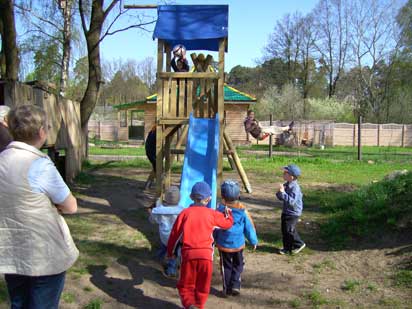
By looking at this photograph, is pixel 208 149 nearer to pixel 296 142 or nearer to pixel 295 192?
pixel 295 192

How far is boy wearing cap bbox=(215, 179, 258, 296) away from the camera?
4383 mm

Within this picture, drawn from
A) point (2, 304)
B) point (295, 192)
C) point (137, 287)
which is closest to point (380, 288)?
point (295, 192)

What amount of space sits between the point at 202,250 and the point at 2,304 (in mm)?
1836

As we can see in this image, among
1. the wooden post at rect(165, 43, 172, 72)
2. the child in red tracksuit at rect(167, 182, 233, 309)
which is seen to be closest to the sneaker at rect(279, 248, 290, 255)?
the child in red tracksuit at rect(167, 182, 233, 309)

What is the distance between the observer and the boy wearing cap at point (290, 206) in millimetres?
5523

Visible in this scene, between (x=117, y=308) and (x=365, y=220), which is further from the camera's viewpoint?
(x=365, y=220)

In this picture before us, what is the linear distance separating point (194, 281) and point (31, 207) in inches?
68.9

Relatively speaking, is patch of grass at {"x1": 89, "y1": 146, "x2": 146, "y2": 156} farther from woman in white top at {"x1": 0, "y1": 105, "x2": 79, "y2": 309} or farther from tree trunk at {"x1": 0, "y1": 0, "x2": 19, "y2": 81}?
woman in white top at {"x1": 0, "y1": 105, "x2": 79, "y2": 309}

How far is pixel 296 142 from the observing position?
2977 cm

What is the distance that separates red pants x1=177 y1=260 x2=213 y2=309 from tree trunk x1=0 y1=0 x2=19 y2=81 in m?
7.53

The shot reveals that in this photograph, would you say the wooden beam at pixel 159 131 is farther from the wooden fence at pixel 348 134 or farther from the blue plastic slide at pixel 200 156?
the wooden fence at pixel 348 134

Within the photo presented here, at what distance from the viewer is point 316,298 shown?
4.27 m

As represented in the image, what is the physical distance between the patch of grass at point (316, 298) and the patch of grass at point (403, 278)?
83cm

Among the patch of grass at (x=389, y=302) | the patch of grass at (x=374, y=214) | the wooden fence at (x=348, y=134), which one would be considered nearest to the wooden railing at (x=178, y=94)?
the patch of grass at (x=374, y=214)
